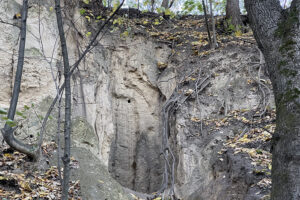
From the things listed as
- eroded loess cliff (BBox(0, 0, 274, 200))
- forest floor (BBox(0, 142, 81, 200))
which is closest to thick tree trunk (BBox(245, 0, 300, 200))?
eroded loess cliff (BBox(0, 0, 274, 200))

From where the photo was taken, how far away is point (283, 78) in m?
2.83

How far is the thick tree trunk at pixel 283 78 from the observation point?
2566 mm

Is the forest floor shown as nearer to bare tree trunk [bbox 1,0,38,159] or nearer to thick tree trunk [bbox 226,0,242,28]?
bare tree trunk [bbox 1,0,38,159]

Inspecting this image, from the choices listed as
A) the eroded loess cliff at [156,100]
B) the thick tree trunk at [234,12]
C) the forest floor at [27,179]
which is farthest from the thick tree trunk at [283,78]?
the thick tree trunk at [234,12]

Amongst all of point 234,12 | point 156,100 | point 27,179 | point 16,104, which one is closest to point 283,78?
point 16,104

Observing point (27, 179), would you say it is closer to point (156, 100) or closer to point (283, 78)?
point (283, 78)

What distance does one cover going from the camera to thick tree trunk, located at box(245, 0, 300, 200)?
257cm

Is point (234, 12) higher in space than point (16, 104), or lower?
higher

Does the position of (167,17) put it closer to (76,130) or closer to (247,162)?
(76,130)

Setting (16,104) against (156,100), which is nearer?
(16,104)

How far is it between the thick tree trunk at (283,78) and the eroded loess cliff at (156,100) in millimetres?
2899

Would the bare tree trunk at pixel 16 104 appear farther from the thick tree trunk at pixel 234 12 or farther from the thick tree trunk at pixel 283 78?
the thick tree trunk at pixel 234 12

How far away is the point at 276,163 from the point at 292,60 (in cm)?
88

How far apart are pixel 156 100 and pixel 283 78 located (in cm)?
849
